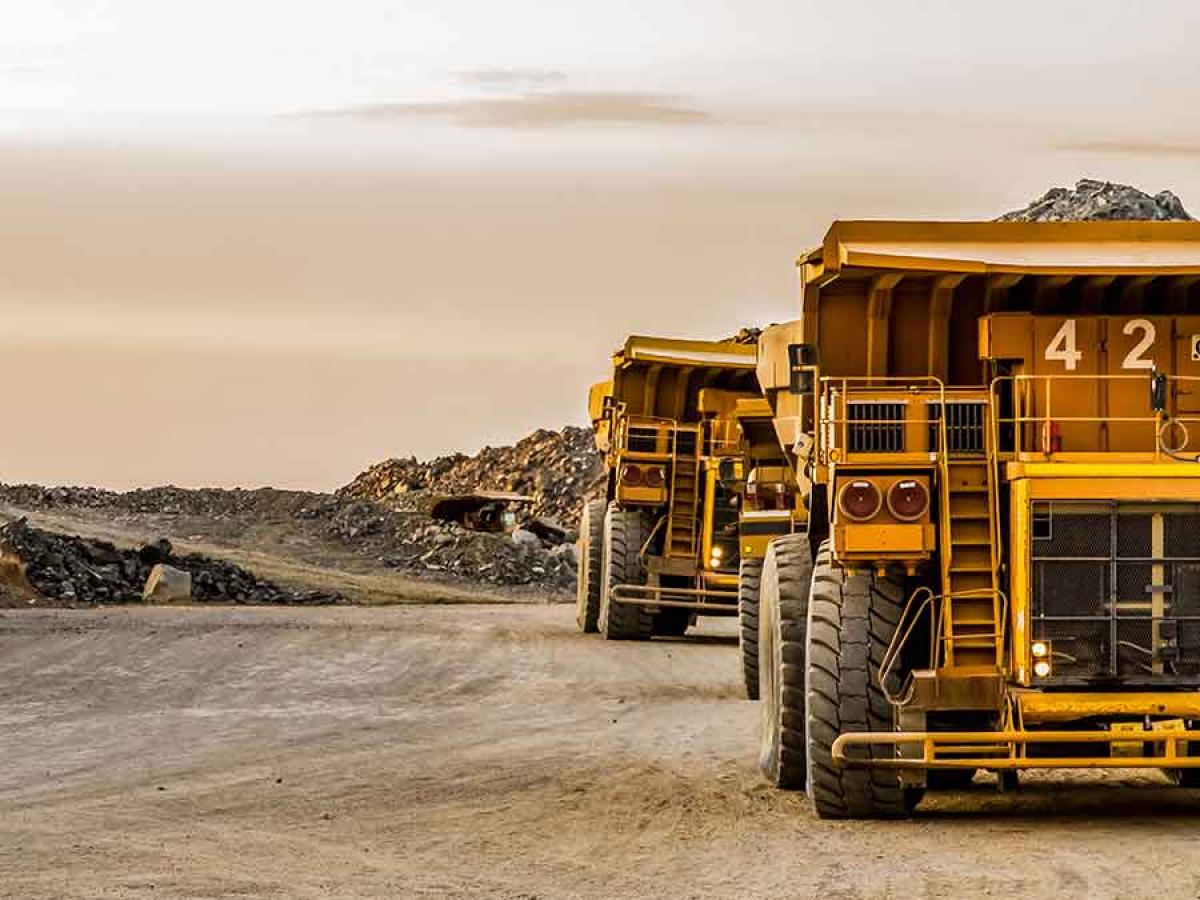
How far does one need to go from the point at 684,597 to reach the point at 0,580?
53.8 feet

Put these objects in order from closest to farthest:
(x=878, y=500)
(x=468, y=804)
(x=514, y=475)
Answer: (x=878, y=500) < (x=468, y=804) < (x=514, y=475)

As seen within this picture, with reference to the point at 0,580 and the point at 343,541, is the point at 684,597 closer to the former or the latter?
the point at 0,580

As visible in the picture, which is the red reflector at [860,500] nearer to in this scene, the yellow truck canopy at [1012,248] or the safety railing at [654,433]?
the yellow truck canopy at [1012,248]

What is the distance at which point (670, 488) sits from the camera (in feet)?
101

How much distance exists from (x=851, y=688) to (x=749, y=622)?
28.5 feet

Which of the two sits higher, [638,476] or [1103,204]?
[1103,204]

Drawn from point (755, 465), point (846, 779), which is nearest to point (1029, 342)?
point (846, 779)

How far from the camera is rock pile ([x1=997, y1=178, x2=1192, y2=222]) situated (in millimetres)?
55969

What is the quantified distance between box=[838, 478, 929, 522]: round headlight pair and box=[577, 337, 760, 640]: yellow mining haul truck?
1644 centimetres

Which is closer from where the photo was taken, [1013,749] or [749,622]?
[1013,749]

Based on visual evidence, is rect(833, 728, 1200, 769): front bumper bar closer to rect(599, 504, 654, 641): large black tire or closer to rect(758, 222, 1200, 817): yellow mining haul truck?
rect(758, 222, 1200, 817): yellow mining haul truck

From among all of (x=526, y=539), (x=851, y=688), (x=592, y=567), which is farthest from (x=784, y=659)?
(x=526, y=539)

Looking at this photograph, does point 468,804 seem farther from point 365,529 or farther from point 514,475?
point 514,475

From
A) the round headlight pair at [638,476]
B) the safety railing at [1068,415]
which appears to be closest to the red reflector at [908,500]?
the safety railing at [1068,415]
